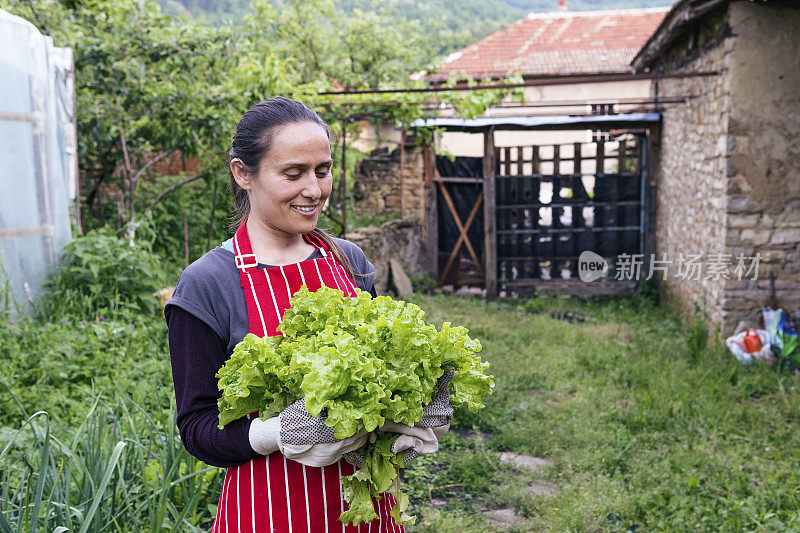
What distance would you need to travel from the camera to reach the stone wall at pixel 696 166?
20.7 ft

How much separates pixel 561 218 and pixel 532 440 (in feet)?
18.9

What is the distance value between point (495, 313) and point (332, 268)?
710 cm

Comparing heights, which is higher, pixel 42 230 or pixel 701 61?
pixel 701 61

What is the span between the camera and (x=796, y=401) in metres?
5.01

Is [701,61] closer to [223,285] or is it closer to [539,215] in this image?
[539,215]

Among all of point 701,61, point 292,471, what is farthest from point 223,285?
point 701,61

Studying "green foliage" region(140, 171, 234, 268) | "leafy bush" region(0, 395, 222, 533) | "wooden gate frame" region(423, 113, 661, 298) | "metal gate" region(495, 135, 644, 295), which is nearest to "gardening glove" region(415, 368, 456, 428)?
"leafy bush" region(0, 395, 222, 533)

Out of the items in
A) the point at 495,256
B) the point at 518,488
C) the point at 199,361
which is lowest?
the point at 518,488

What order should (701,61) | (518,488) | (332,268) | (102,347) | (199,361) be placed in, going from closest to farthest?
(199,361)
(332,268)
(518,488)
(102,347)
(701,61)

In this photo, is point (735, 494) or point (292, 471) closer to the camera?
point (292, 471)

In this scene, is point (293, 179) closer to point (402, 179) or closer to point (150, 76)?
point (150, 76)

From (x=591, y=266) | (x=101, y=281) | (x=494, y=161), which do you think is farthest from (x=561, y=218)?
(x=101, y=281)

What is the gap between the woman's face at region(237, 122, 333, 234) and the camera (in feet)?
5.57

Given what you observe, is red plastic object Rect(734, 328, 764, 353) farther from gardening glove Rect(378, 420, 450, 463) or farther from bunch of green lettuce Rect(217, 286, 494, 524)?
gardening glove Rect(378, 420, 450, 463)
